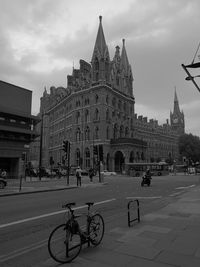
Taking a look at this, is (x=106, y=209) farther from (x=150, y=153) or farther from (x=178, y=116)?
(x=178, y=116)

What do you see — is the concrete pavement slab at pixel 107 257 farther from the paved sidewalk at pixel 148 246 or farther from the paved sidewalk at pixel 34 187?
the paved sidewalk at pixel 34 187

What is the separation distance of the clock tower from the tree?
71.1 meters

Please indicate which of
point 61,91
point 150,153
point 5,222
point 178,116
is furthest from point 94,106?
point 178,116

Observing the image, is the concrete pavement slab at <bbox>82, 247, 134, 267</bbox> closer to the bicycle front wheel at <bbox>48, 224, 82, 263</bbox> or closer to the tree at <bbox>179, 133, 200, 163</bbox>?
the bicycle front wheel at <bbox>48, 224, 82, 263</bbox>

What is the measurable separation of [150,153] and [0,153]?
100874 millimetres

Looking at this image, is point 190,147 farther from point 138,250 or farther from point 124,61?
point 138,250

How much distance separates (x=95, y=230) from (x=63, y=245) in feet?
4.16

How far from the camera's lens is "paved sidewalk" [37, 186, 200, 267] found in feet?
18.3

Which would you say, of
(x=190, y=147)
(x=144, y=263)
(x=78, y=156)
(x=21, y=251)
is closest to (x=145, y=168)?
(x=78, y=156)

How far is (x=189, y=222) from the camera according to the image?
9562mm

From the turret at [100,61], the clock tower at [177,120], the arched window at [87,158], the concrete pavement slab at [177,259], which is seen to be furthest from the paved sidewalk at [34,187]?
the clock tower at [177,120]

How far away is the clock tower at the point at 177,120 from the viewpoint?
180 meters

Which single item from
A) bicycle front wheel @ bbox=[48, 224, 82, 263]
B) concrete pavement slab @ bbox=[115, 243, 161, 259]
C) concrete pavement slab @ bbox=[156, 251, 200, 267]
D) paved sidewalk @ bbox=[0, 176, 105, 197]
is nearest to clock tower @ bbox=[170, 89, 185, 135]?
paved sidewalk @ bbox=[0, 176, 105, 197]

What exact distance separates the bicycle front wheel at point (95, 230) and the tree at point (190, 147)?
10242cm
